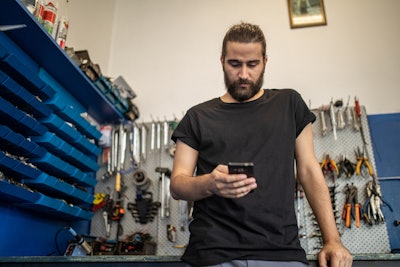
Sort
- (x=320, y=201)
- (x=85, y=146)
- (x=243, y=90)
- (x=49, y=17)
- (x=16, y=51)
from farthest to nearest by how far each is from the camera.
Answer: (x=85, y=146), (x=49, y=17), (x=16, y=51), (x=243, y=90), (x=320, y=201)

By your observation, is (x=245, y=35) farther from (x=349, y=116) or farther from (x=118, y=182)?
(x=118, y=182)

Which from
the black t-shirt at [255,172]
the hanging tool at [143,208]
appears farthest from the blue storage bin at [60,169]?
the black t-shirt at [255,172]

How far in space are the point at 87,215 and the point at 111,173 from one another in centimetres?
41

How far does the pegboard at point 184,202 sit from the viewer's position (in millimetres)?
2346

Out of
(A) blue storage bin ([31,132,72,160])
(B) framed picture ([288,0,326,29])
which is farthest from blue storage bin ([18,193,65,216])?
(B) framed picture ([288,0,326,29])

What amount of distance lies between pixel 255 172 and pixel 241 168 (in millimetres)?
221

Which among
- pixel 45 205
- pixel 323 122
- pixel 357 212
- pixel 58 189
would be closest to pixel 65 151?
pixel 58 189

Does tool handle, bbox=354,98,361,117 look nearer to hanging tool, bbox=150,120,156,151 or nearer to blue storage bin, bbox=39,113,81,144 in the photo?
hanging tool, bbox=150,120,156,151

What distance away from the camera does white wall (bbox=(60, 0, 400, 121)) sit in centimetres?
287

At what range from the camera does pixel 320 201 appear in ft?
4.06

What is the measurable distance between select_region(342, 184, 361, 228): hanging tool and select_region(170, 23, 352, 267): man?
1.24 meters

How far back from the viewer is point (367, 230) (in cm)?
234

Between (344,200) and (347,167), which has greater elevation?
(347,167)

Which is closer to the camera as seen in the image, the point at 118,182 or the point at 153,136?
the point at 118,182
